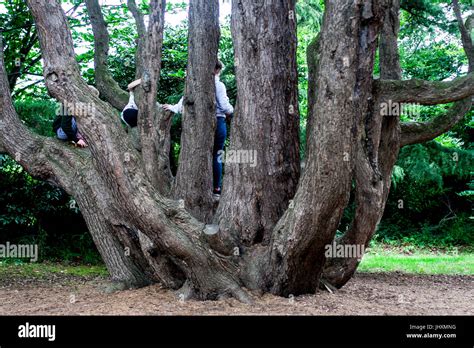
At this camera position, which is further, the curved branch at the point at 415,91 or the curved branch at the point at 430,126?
the curved branch at the point at 430,126

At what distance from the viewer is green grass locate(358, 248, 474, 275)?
1098 cm

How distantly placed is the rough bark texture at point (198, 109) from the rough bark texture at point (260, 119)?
71 centimetres

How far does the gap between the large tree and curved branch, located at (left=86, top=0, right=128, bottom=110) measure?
5.52 ft

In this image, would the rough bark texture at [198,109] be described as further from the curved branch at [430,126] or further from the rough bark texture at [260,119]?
the curved branch at [430,126]

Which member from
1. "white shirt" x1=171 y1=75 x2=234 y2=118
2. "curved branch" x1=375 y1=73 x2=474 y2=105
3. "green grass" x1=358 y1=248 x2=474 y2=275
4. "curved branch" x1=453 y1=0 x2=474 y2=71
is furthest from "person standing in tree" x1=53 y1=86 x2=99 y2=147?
"green grass" x1=358 y1=248 x2=474 y2=275

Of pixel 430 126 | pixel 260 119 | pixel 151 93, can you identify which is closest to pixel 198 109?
pixel 151 93

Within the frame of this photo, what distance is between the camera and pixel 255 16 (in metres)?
6.42

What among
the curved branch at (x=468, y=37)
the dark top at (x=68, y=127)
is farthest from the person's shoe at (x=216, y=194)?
the curved branch at (x=468, y=37)

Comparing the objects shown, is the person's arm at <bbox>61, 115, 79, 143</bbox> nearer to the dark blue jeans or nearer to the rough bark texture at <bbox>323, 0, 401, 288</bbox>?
the dark blue jeans

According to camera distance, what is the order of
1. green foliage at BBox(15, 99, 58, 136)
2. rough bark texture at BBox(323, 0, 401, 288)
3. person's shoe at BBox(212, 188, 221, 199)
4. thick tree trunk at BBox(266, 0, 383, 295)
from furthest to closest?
1. green foliage at BBox(15, 99, 58, 136)
2. person's shoe at BBox(212, 188, 221, 199)
3. rough bark texture at BBox(323, 0, 401, 288)
4. thick tree trunk at BBox(266, 0, 383, 295)

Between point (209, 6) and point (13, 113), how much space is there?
3018 millimetres

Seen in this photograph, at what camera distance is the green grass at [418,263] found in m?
11.0
